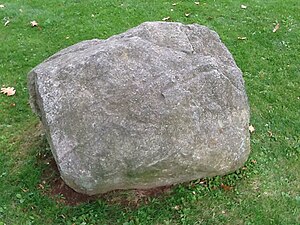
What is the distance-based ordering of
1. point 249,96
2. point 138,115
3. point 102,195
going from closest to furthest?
Result: point 138,115, point 102,195, point 249,96

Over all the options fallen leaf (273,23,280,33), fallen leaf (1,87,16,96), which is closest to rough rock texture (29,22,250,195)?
fallen leaf (1,87,16,96)

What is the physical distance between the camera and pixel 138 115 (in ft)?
13.3

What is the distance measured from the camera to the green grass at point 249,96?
444cm

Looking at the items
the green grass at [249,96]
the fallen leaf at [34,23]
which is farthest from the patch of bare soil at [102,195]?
the fallen leaf at [34,23]

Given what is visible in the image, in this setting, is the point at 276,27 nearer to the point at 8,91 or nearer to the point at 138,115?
the point at 8,91

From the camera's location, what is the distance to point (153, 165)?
160 inches

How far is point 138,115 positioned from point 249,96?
2521 mm

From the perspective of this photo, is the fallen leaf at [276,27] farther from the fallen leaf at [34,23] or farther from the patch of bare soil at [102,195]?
the patch of bare soil at [102,195]

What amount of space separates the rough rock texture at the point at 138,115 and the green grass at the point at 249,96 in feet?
0.98

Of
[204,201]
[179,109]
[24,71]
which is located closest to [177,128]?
[179,109]

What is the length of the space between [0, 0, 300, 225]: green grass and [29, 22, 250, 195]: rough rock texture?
30cm

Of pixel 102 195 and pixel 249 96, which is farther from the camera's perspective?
pixel 249 96

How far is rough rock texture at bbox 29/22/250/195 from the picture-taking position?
13.2ft

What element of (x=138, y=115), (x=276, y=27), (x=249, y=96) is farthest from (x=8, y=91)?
(x=276, y=27)
